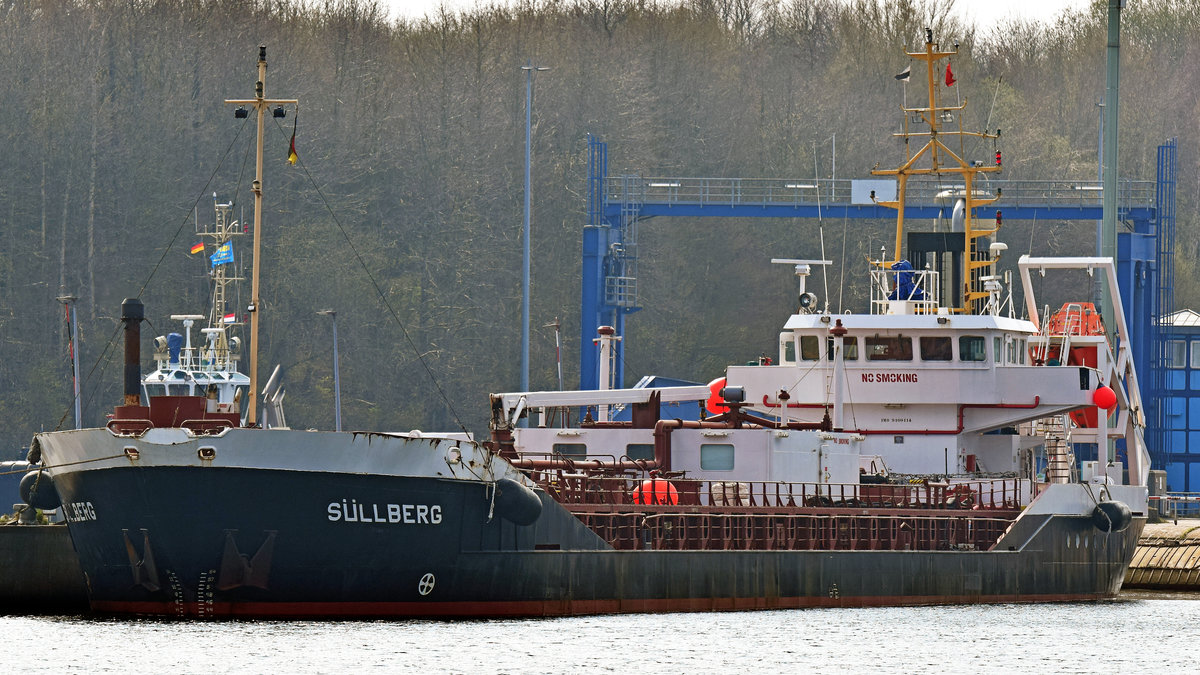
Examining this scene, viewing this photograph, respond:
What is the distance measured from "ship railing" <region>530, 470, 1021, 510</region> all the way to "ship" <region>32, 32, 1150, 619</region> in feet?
0.23

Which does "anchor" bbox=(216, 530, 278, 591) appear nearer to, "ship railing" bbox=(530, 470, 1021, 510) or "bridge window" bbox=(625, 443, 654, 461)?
"ship railing" bbox=(530, 470, 1021, 510)

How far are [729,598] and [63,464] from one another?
11.5m

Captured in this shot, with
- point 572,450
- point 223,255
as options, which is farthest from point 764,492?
point 223,255

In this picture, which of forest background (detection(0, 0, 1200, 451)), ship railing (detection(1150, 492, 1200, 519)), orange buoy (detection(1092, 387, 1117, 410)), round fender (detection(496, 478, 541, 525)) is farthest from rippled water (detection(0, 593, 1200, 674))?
forest background (detection(0, 0, 1200, 451))

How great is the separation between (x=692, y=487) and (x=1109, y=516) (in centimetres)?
963

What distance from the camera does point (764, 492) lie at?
119 ft

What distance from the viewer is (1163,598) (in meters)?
44.6

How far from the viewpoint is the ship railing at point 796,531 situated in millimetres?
34531

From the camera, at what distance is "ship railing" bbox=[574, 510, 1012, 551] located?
34.5m

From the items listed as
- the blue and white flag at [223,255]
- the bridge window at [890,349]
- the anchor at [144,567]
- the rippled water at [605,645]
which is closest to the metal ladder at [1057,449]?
the bridge window at [890,349]

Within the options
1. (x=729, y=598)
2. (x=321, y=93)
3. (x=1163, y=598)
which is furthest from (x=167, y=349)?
(x=321, y=93)


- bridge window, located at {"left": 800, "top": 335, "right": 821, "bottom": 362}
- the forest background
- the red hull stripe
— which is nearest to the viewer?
the red hull stripe

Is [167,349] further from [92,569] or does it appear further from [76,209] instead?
[76,209]

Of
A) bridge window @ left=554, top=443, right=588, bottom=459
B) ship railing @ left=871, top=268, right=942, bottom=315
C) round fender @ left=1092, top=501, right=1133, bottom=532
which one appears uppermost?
ship railing @ left=871, top=268, right=942, bottom=315
